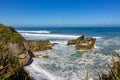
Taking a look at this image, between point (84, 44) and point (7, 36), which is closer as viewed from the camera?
point (7, 36)

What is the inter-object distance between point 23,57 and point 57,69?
3.58 metres

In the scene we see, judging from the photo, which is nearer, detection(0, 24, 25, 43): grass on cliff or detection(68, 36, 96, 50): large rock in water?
detection(0, 24, 25, 43): grass on cliff

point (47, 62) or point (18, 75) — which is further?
point (47, 62)

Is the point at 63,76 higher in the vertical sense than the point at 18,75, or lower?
lower

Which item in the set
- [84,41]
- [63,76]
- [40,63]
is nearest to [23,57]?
[40,63]

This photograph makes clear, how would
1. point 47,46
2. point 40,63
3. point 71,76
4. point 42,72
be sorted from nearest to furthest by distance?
point 71,76 < point 42,72 < point 40,63 < point 47,46

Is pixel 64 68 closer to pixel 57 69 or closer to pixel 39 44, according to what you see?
pixel 57 69

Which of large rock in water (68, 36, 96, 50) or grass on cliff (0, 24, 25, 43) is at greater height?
grass on cliff (0, 24, 25, 43)

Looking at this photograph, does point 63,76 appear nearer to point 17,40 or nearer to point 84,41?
point 17,40

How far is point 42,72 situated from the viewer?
63.8 ft

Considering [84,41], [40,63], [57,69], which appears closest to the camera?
[57,69]

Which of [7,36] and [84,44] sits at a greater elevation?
[7,36]

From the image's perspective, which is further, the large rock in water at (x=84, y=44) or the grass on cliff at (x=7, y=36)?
the large rock in water at (x=84, y=44)

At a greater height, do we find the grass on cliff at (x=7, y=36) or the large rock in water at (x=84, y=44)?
the grass on cliff at (x=7, y=36)
